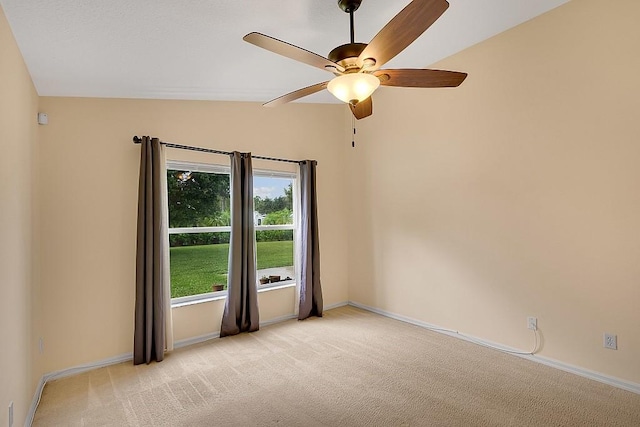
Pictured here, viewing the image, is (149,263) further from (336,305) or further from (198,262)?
(336,305)

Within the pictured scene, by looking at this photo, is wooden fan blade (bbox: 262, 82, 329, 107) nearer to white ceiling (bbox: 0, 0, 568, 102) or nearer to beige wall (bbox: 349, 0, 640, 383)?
white ceiling (bbox: 0, 0, 568, 102)

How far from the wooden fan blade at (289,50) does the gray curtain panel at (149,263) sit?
1.93 m

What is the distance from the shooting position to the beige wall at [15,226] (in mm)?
1827

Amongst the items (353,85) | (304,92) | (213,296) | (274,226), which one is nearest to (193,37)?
(304,92)

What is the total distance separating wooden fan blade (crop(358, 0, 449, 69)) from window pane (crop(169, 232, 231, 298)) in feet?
8.98

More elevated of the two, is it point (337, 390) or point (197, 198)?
point (197, 198)

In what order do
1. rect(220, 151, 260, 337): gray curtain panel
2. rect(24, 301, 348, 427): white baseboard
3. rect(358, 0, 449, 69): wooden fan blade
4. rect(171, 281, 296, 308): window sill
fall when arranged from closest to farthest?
rect(358, 0, 449, 69): wooden fan blade, rect(24, 301, 348, 427): white baseboard, rect(171, 281, 296, 308): window sill, rect(220, 151, 260, 337): gray curtain panel

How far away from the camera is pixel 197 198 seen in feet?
12.6

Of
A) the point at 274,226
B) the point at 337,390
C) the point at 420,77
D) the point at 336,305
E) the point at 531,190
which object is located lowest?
the point at 337,390

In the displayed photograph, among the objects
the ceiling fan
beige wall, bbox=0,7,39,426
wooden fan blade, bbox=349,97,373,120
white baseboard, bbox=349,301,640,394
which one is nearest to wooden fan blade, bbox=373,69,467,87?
the ceiling fan

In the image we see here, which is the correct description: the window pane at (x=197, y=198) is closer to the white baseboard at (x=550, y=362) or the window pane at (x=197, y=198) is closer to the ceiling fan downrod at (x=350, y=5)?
the ceiling fan downrod at (x=350, y=5)

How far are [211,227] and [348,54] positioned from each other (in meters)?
2.63

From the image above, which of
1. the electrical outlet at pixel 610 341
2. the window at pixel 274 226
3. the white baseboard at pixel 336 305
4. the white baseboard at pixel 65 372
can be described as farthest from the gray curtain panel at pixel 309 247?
the electrical outlet at pixel 610 341

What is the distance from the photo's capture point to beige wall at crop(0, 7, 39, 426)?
1.83 metres
